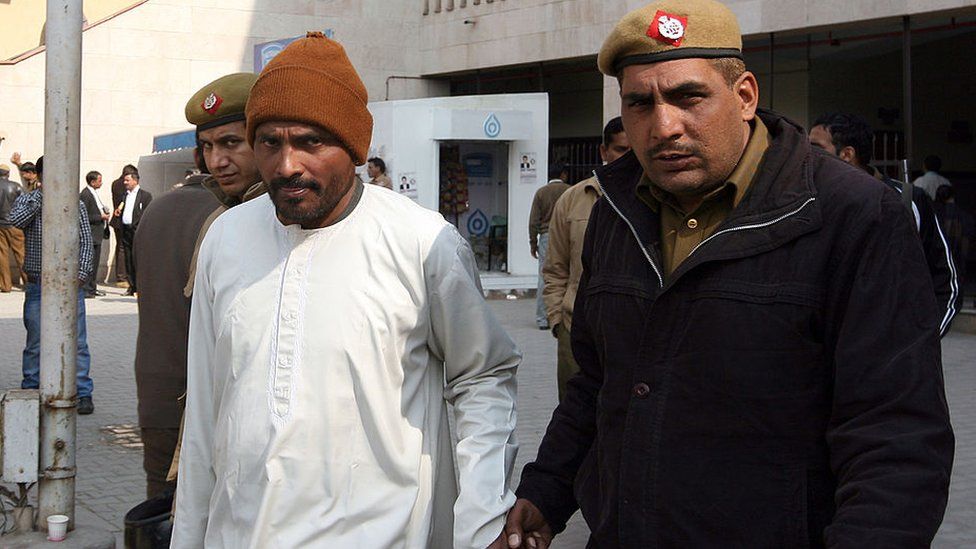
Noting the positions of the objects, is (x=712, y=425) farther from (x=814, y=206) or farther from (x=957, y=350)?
(x=957, y=350)

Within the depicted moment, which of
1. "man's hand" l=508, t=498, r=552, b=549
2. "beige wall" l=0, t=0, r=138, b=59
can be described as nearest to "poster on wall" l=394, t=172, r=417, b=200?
"beige wall" l=0, t=0, r=138, b=59

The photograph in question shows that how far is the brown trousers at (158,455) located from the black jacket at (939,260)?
276 cm

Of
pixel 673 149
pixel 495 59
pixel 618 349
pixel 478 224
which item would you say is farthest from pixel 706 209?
pixel 495 59

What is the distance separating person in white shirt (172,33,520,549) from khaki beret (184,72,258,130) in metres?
0.93

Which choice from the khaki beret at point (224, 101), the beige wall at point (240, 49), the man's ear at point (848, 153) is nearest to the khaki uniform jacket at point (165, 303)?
the khaki beret at point (224, 101)

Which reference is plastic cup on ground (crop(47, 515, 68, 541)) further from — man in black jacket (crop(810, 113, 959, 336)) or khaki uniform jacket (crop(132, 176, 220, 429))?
man in black jacket (crop(810, 113, 959, 336))

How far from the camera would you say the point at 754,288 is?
7.41 feet

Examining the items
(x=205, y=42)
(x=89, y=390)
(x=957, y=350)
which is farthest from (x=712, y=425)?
(x=205, y=42)

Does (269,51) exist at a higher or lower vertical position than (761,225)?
higher

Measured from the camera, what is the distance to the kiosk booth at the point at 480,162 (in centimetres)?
1892

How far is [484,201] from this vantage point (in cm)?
2047

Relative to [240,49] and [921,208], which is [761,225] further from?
[240,49]

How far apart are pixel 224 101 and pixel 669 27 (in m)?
1.93

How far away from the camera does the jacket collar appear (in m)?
2.28
